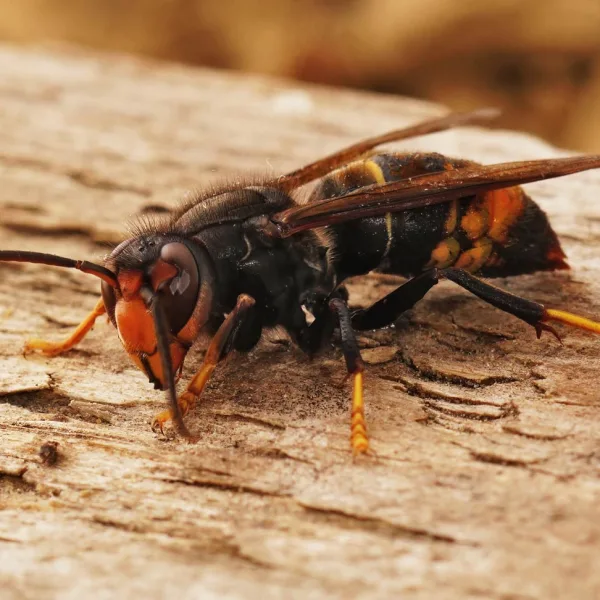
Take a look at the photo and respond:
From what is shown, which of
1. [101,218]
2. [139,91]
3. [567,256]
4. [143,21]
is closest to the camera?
[567,256]

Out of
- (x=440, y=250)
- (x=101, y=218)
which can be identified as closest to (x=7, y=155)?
(x=101, y=218)

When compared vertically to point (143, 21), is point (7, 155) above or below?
below

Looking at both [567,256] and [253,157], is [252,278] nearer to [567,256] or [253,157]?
[567,256]

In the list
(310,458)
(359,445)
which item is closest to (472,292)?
(359,445)

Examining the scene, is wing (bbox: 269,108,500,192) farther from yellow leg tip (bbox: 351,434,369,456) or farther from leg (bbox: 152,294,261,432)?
yellow leg tip (bbox: 351,434,369,456)

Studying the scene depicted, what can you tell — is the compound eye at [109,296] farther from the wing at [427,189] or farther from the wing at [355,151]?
the wing at [355,151]

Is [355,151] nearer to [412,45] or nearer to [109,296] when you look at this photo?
[109,296]
